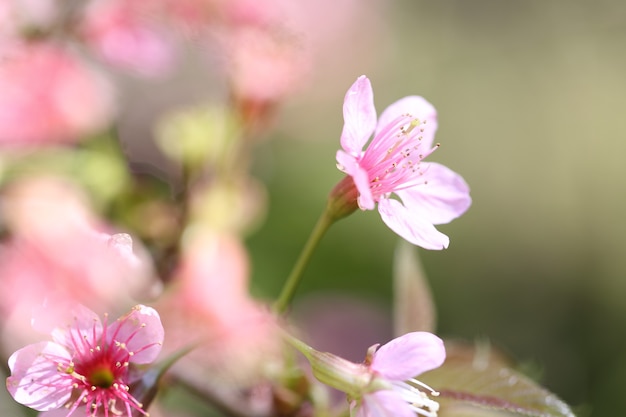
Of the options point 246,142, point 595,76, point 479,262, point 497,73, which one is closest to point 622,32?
point 595,76

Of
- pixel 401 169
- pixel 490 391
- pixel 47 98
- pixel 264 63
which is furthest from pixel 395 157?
pixel 47 98

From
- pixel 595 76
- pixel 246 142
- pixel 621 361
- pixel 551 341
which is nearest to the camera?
pixel 246 142

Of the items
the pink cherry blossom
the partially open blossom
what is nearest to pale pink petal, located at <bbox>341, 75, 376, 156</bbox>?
the pink cherry blossom

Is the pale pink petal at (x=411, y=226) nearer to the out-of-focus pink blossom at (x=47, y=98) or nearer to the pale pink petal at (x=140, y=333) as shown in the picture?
the pale pink petal at (x=140, y=333)

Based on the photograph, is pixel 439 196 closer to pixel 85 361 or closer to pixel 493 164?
pixel 85 361

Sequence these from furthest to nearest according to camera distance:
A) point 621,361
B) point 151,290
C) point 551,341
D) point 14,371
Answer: point 551,341
point 621,361
point 151,290
point 14,371

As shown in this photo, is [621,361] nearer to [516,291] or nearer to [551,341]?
[551,341]

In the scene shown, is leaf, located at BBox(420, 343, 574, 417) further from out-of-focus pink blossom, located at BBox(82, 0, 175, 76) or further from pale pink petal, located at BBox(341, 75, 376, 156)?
out-of-focus pink blossom, located at BBox(82, 0, 175, 76)
